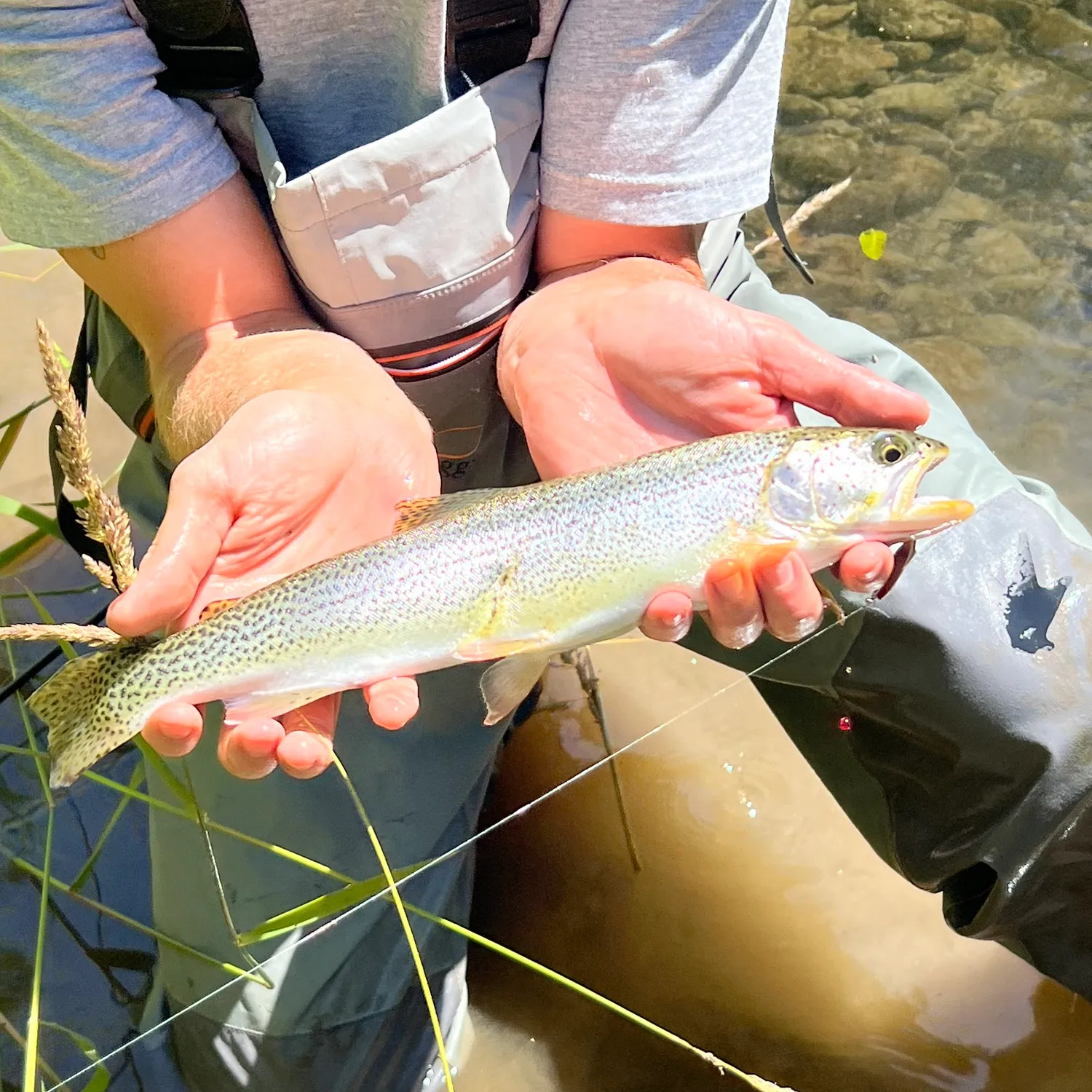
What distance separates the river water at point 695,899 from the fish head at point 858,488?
124 cm

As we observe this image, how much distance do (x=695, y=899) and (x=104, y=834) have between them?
4.83 ft

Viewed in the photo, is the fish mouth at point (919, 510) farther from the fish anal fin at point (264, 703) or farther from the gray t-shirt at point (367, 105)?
the fish anal fin at point (264, 703)

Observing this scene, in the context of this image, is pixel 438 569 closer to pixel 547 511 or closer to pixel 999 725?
pixel 547 511

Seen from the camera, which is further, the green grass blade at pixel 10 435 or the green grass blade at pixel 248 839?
the green grass blade at pixel 10 435

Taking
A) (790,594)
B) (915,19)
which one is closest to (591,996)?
(790,594)

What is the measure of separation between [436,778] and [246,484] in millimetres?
976

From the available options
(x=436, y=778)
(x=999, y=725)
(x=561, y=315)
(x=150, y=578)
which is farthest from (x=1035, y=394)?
(x=150, y=578)

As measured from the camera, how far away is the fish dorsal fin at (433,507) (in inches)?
69.1

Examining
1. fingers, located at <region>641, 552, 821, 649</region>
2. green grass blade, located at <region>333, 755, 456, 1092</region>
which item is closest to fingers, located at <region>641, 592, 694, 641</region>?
fingers, located at <region>641, 552, 821, 649</region>

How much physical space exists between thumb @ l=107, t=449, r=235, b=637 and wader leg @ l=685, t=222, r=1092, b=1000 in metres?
1.13

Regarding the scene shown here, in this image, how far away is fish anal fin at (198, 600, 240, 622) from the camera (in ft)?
5.50

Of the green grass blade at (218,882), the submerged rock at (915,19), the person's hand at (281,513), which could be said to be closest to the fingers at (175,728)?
the person's hand at (281,513)

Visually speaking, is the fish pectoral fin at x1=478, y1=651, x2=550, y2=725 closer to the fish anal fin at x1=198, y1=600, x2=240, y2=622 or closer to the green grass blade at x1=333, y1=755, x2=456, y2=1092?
the green grass blade at x1=333, y1=755, x2=456, y2=1092

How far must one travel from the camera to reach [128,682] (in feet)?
5.35
